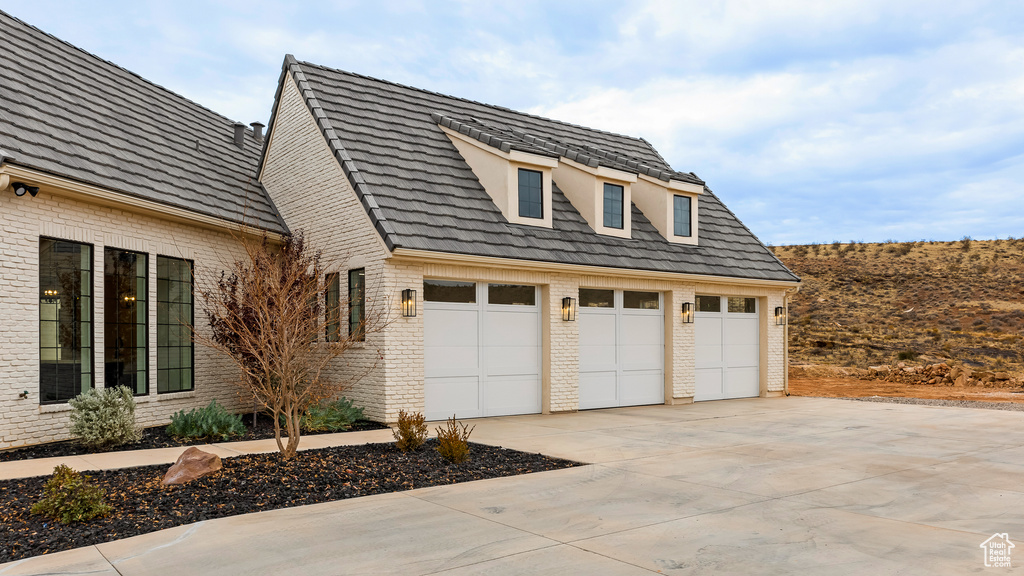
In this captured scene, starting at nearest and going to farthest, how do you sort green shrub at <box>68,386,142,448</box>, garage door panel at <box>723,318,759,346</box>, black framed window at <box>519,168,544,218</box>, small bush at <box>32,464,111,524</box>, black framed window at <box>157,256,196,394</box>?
small bush at <box>32,464,111,524</box>, green shrub at <box>68,386,142,448</box>, black framed window at <box>157,256,196,394</box>, black framed window at <box>519,168,544,218</box>, garage door panel at <box>723,318,759,346</box>

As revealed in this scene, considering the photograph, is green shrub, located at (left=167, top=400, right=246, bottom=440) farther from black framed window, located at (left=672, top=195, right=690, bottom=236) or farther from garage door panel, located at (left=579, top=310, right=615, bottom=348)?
black framed window, located at (left=672, top=195, right=690, bottom=236)

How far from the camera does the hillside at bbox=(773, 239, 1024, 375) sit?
104ft

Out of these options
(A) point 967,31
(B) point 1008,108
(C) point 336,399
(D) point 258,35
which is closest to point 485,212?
(C) point 336,399

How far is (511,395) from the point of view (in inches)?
536

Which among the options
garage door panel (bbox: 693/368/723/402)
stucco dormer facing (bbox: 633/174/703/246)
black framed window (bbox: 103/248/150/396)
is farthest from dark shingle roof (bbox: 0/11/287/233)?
garage door panel (bbox: 693/368/723/402)

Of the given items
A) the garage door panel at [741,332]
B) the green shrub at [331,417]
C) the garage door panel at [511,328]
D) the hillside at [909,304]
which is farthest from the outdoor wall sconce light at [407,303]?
the hillside at [909,304]

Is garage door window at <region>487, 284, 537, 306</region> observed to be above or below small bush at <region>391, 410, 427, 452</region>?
above

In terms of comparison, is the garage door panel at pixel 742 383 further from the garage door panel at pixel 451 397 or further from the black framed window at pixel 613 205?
the garage door panel at pixel 451 397

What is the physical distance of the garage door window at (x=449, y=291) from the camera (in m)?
12.6

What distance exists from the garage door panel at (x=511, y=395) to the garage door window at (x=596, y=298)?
203cm

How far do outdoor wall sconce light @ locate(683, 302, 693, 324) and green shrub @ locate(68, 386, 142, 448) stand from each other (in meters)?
11.3

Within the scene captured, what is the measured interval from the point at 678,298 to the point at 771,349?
12.5 feet

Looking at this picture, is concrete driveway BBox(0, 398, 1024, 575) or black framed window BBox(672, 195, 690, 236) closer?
concrete driveway BBox(0, 398, 1024, 575)

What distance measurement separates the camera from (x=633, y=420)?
42.8 feet
